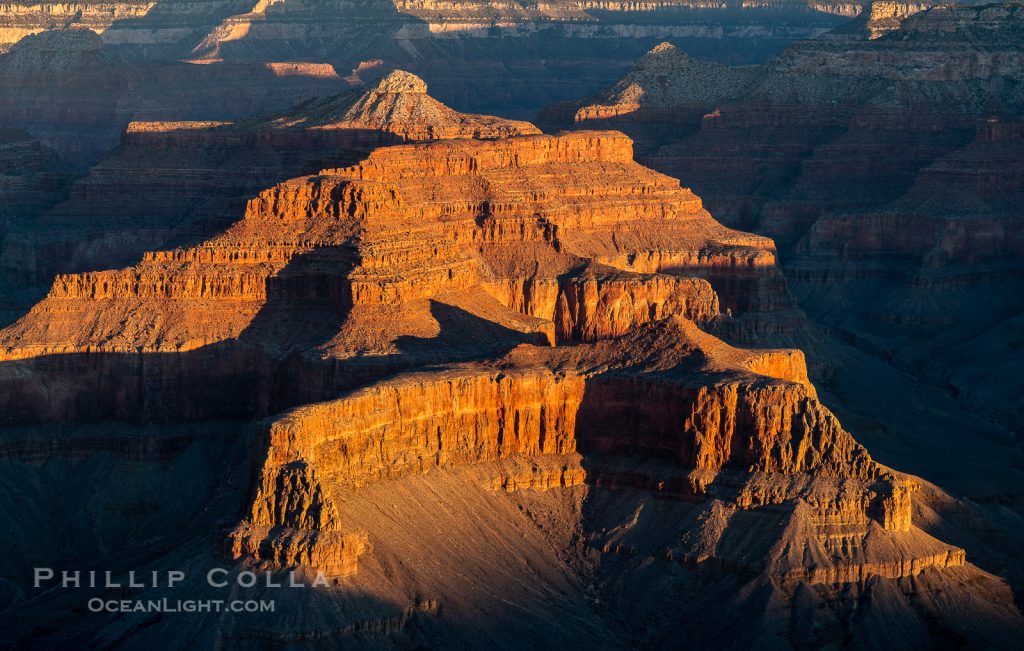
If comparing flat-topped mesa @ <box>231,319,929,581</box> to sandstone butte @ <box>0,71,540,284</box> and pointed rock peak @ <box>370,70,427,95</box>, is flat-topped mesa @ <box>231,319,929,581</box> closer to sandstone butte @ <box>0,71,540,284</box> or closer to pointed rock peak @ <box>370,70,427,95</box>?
sandstone butte @ <box>0,71,540,284</box>

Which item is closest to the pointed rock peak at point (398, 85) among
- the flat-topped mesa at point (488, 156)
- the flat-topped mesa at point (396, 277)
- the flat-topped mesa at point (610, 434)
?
the flat-topped mesa at point (488, 156)

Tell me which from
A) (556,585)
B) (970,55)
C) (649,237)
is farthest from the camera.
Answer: (970,55)

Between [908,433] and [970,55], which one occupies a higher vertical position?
[970,55]

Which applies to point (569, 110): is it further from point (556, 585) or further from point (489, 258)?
point (556, 585)

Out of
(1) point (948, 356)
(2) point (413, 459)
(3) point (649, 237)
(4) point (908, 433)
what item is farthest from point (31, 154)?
(2) point (413, 459)

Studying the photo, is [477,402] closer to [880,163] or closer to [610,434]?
[610,434]

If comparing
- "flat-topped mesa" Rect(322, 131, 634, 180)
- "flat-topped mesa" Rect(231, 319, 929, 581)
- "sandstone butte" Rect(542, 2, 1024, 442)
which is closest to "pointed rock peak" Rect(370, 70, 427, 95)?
"flat-topped mesa" Rect(322, 131, 634, 180)
